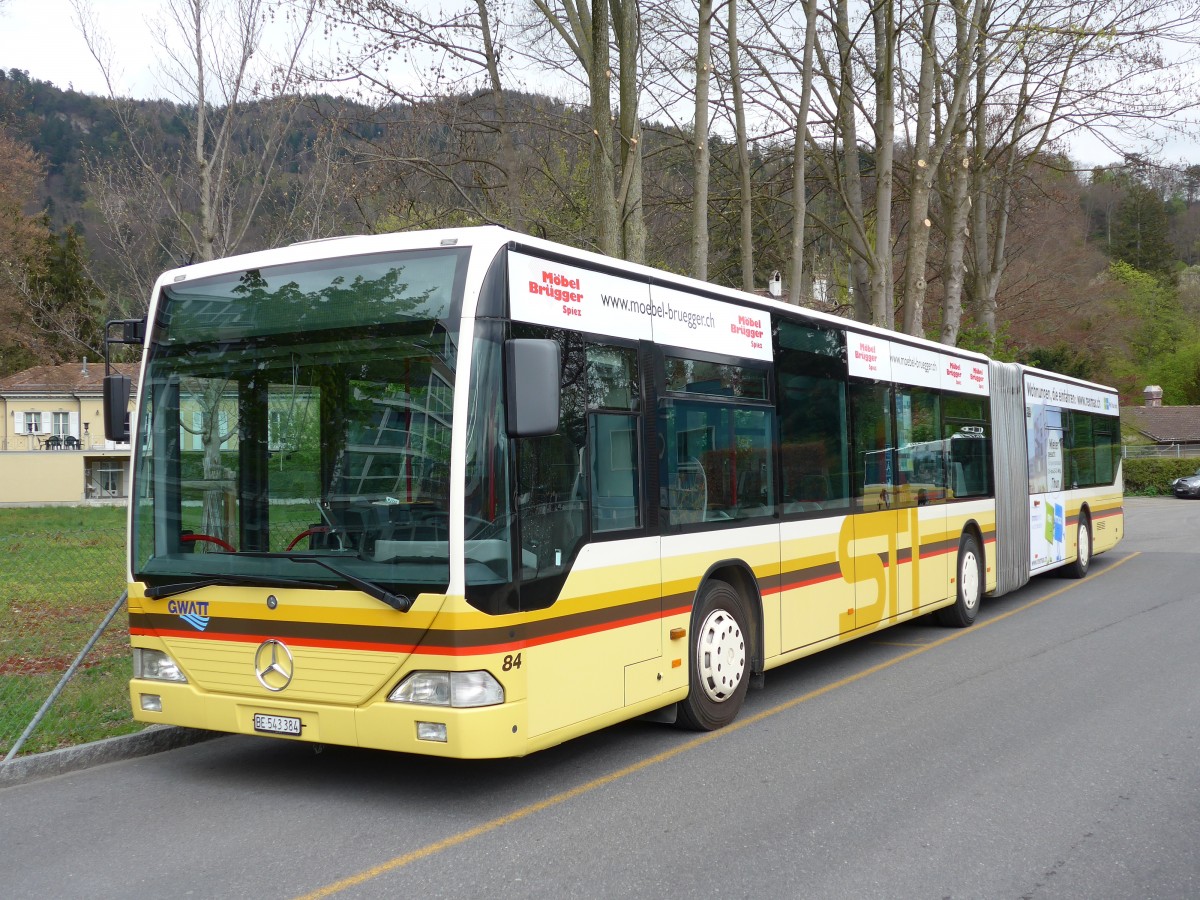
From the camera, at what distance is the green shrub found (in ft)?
171

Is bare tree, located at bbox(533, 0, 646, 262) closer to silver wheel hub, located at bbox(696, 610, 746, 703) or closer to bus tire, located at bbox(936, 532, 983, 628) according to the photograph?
bus tire, located at bbox(936, 532, 983, 628)

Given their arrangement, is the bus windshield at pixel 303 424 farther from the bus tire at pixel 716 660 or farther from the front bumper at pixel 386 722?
the bus tire at pixel 716 660

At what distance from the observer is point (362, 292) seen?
6.06 m

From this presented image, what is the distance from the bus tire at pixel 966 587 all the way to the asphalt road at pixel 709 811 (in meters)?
3.41

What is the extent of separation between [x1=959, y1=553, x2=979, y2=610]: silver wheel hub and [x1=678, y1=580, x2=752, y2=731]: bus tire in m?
5.40

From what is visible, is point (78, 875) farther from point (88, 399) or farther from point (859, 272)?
point (88, 399)

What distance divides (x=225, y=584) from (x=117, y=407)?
130 centimetres

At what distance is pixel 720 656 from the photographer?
773 cm

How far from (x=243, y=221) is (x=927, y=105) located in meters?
13.3

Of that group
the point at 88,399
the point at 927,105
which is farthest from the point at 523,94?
the point at 88,399

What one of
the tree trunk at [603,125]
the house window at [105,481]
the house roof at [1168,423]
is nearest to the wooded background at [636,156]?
the tree trunk at [603,125]

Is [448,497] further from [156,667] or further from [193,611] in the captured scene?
[156,667]

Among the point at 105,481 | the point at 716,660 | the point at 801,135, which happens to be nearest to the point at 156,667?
the point at 716,660

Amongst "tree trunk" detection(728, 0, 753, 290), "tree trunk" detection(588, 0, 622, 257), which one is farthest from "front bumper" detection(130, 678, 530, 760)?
"tree trunk" detection(728, 0, 753, 290)
